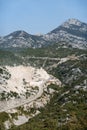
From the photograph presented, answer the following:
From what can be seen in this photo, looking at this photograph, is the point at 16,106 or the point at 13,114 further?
the point at 16,106

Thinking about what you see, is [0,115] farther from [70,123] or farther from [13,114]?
[70,123]

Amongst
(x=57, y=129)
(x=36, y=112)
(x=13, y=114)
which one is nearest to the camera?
(x=57, y=129)

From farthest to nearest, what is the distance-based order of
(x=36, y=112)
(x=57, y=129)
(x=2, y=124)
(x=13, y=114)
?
(x=36, y=112), (x=13, y=114), (x=2, y=124), (x=57, y=129)

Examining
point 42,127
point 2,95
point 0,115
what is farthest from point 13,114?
point 42,127

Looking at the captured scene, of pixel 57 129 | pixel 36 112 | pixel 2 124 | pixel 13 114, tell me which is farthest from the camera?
pixel 36 112

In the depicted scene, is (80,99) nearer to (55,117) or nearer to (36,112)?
(36,112)

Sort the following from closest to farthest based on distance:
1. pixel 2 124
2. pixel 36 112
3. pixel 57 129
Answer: pixel 57 129
pixel 2 124
pixel 36 112

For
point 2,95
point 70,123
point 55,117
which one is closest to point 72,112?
point 55,117

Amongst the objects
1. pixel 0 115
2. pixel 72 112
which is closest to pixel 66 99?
pixel 72 112

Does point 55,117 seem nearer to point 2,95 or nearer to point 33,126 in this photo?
point 33,126
